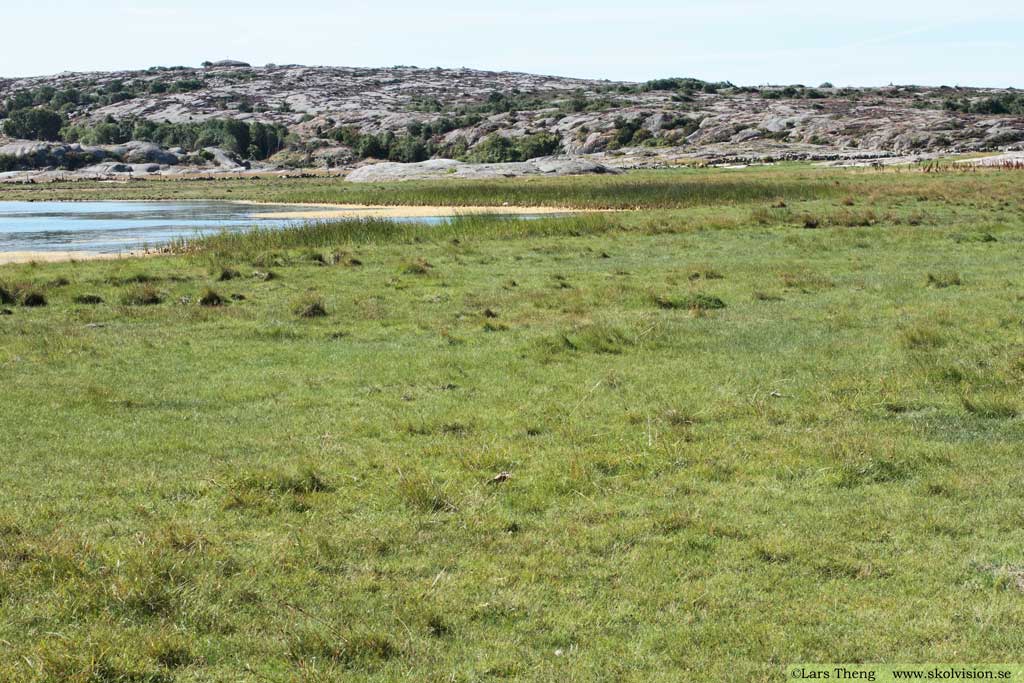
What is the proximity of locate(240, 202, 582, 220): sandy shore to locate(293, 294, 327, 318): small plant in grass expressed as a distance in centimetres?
3651

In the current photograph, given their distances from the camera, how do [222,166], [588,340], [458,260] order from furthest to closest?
1. [222,166]
2. [458,260]
3. [588,340]

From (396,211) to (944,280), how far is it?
152ft

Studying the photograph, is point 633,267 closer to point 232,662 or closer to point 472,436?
point 472,436

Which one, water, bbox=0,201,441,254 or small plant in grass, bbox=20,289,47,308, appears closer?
small plant in grass, bbox=20,289,47,308

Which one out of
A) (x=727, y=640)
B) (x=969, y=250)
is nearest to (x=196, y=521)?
(x=727, y=640)

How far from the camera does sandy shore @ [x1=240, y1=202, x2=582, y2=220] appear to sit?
63750 mm

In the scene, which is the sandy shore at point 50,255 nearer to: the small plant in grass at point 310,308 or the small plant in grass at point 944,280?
the small plant in grass at point 310,308

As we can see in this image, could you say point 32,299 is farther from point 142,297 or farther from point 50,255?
point 50,255

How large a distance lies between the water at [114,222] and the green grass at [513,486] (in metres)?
28.0

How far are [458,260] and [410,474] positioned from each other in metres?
24.2

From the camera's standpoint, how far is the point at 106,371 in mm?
17703

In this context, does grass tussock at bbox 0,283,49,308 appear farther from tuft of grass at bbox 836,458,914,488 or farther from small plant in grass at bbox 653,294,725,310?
tuft of grass at bbox 836,458,914,488

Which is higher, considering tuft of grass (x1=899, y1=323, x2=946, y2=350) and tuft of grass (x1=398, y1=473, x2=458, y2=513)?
tuft of grass (x1=899, y1=323, x2=946, y2=350)

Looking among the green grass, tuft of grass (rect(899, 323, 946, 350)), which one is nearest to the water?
the green grass
